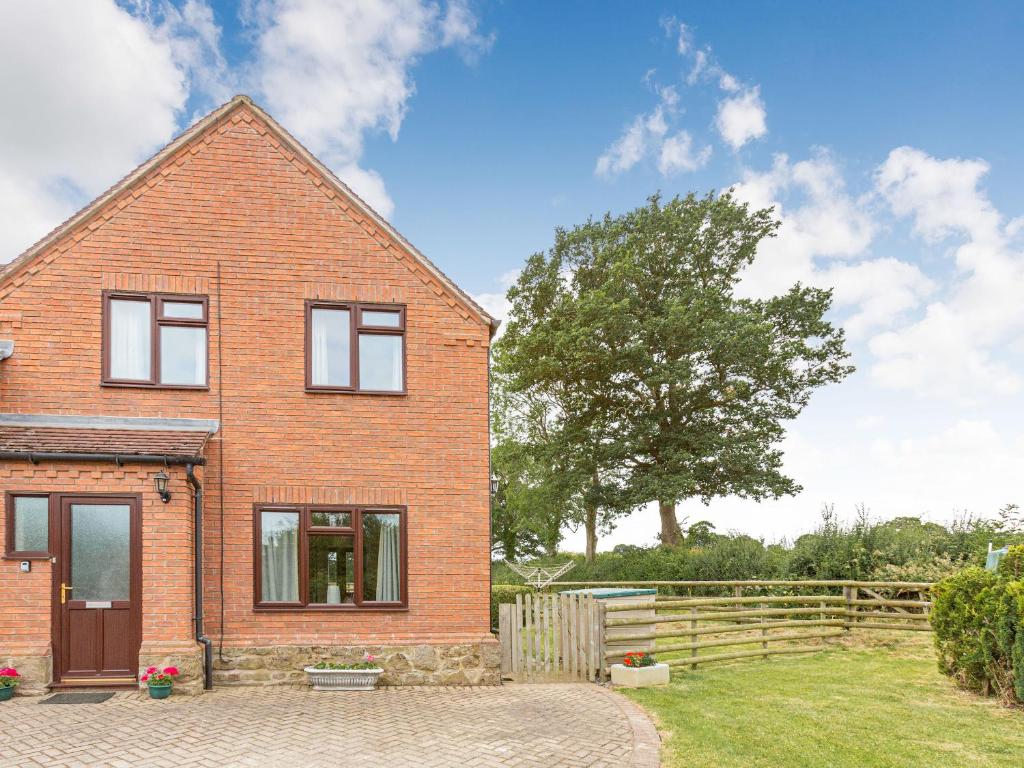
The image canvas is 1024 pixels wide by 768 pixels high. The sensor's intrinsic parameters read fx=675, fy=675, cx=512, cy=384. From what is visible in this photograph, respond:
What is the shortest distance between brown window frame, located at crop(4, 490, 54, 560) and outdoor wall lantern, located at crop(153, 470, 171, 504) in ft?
4.93

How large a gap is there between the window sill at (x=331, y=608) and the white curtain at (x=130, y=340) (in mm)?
4101

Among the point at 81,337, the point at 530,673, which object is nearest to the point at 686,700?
the point at 530,673

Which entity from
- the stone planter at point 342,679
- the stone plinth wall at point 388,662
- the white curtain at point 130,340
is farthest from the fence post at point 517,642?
the white curtain at point 130,340

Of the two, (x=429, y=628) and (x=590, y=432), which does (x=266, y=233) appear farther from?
(x=590, y=432)

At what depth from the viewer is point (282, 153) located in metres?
11.4

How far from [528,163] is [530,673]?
11755 millimetres

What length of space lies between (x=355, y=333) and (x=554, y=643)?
5972 millimetres

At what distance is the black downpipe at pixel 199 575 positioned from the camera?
989 cm

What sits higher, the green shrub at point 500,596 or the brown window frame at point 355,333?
the brown window frame at point 355,333

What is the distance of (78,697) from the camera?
357 inches

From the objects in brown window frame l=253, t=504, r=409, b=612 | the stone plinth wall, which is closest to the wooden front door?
the stone plinth wall

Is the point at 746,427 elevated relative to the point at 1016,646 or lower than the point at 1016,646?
elevated

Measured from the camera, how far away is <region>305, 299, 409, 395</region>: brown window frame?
1098cm

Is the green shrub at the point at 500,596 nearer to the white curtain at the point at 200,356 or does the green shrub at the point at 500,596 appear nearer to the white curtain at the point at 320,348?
the white curtain at the point at 320,348
